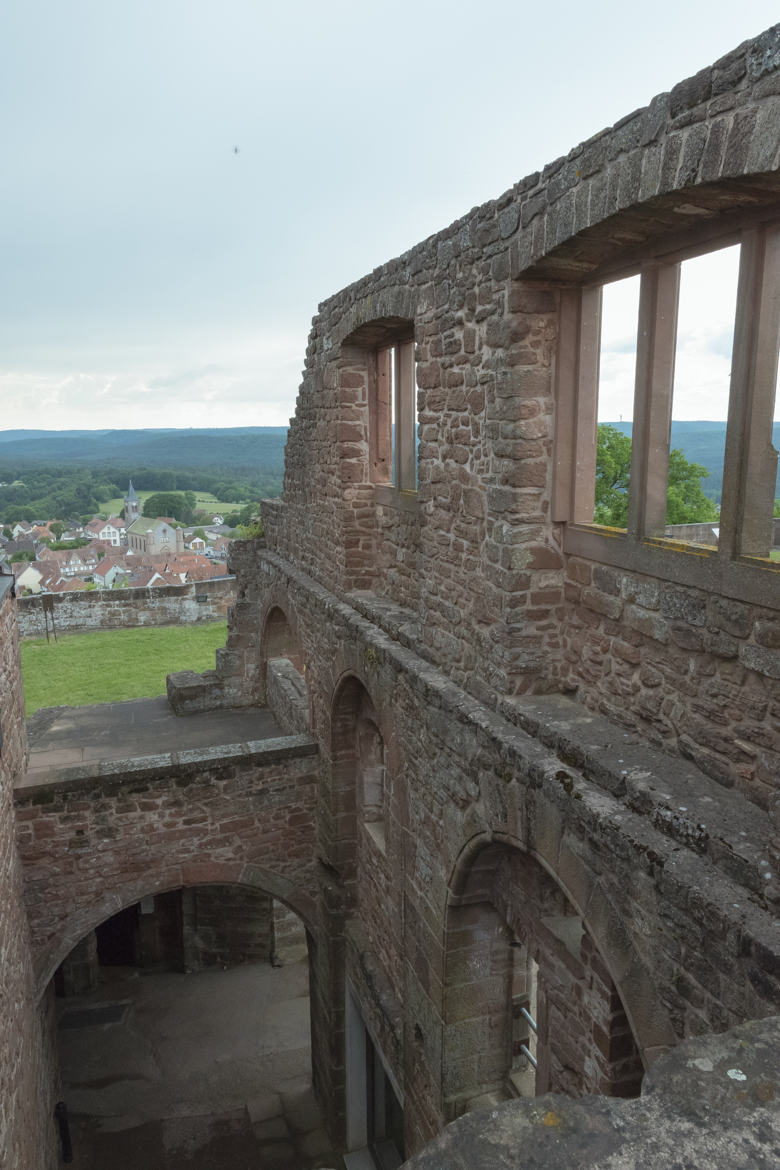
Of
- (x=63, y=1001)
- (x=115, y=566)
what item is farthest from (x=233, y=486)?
→ (x=63, y=1001)

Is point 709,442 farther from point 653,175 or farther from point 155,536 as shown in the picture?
point 155,536

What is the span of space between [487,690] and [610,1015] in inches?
75.1

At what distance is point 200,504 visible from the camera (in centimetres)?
11831

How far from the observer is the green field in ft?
371

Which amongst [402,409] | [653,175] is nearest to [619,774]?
[653,175]

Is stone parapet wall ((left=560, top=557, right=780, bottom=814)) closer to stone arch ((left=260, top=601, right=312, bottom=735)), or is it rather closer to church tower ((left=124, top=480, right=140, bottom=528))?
stone arch ((left=260, top=601, right=312, bottom=735))

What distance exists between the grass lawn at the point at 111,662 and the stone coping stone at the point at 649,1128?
14.3 m

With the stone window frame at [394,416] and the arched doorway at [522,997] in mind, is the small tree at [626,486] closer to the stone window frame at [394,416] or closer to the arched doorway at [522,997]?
the stone window frame at [394,416]

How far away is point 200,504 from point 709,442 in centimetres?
11921

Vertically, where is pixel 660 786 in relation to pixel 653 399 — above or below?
below

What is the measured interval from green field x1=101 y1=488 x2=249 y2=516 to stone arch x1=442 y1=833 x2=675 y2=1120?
103496 millimetres

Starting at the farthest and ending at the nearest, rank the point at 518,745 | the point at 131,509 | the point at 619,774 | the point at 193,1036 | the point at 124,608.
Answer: the point at 131,509, the point at 124,608, the point at 193,1036, the point at 518,745, the point at 619,774

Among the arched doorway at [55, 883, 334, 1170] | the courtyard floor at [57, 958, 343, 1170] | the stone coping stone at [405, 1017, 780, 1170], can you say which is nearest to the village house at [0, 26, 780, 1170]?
the stone coping stone at [405, 1017, 780, 1170]

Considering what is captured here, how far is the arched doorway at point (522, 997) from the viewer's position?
14.6ft
